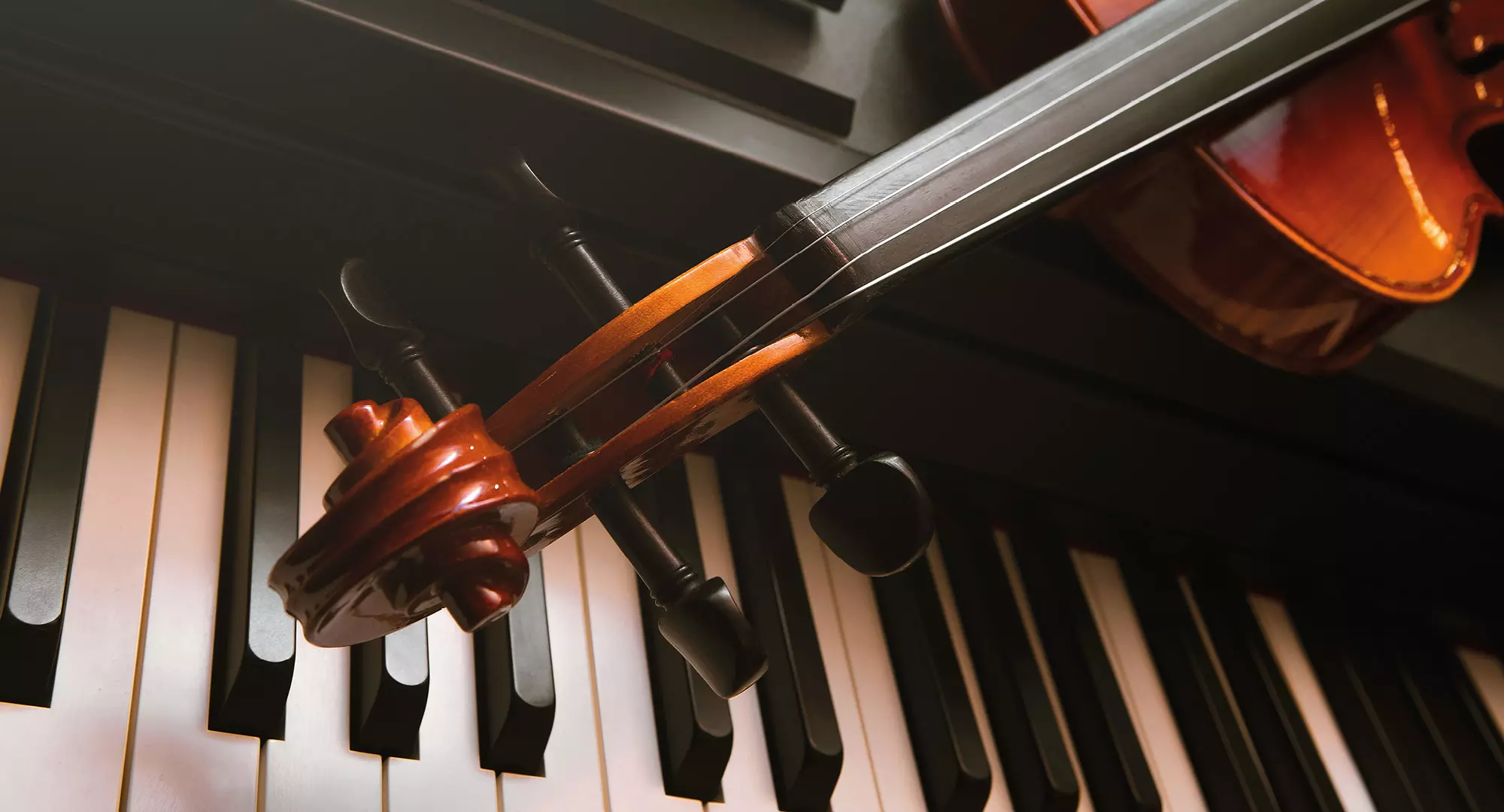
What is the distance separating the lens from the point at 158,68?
88cm

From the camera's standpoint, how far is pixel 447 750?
2.81 ft

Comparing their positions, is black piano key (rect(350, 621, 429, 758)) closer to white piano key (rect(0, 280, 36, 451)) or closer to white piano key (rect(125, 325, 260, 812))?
white piano key (rect(125, 325, 260, 812))

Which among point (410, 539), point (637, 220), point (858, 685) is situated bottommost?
point (410, 539)

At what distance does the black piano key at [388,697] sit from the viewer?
819 millimetres

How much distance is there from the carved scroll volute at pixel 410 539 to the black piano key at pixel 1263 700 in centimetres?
99

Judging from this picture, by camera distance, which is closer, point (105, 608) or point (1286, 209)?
point (105, 608)

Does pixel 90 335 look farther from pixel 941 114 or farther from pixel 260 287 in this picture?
pixel 941 114

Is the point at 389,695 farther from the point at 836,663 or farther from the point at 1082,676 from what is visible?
the point at 1082,676

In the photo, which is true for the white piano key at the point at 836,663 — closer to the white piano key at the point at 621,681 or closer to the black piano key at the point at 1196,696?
the white piano key at the point at 621,681

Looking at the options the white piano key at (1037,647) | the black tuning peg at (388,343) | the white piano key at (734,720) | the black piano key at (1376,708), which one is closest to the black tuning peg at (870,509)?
the black tuning peg at (388,343)

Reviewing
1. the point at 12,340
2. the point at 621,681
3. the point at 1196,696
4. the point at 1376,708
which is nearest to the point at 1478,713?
the point at 1376,708

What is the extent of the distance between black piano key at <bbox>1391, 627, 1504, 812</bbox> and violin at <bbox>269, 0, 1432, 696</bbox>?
2.89ft

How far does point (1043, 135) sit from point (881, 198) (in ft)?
0.55

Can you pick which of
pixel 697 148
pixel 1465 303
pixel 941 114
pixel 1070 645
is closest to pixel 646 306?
pixel 697 148
